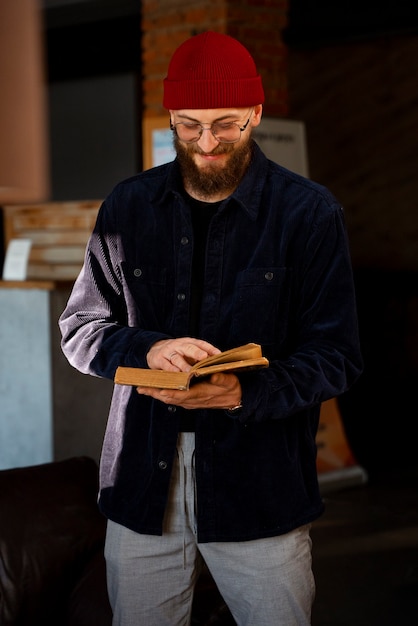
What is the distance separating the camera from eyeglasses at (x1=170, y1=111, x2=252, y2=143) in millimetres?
2023

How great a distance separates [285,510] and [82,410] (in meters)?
2.70

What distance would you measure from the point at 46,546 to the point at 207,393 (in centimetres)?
127

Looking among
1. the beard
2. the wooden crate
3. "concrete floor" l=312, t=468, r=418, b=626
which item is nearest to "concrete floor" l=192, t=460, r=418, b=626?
"concrete floor" l=312, t=468, r=418, b=626

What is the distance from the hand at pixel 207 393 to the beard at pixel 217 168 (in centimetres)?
45

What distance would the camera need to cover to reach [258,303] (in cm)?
203

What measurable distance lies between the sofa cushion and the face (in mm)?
1313

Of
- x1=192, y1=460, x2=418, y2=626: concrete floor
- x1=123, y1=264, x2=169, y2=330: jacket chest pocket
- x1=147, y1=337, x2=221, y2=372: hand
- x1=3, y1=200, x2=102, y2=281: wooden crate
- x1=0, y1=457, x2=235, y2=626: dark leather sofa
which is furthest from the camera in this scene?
x1=3, y1=200, x2=102, y2=281: wooden crate

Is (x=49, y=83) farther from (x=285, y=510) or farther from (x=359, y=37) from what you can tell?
(x=285, y=510)

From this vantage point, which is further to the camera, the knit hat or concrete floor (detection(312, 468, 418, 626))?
concrete floor (detection(312, 468, 418, 626))

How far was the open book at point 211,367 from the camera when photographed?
1.76 m

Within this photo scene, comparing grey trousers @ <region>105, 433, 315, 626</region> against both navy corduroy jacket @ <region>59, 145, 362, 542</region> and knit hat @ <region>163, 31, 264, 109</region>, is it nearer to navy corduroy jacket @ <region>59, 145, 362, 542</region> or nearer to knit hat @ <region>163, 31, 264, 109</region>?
navy corduroy jacket @ <region>59, 145, 362, 542</region>

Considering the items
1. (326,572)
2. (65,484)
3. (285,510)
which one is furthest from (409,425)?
(285,510)

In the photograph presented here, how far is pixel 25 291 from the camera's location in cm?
458

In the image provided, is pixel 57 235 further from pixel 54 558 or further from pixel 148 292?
pixel 148 292
